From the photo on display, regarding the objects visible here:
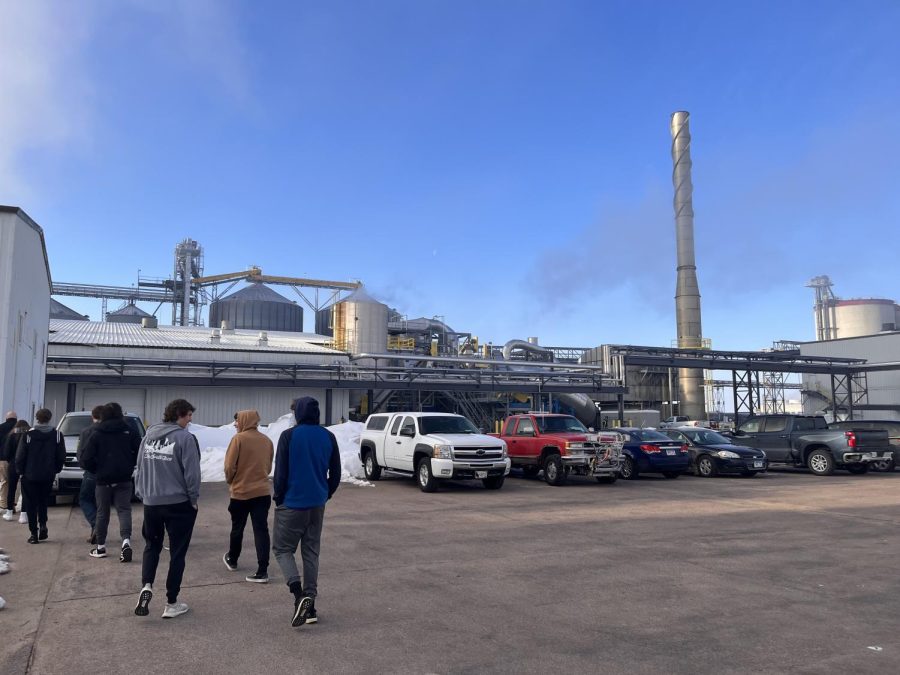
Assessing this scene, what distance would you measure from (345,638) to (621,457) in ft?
44.3

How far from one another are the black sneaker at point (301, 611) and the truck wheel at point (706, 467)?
17069mm

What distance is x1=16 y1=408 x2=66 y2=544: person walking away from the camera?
913 centimetres

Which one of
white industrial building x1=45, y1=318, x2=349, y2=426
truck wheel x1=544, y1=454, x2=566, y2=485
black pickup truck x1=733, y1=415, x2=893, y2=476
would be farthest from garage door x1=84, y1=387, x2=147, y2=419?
black pickup truck x1=733, y1=415, x2=893, y2=476

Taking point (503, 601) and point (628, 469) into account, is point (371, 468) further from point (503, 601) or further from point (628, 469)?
point (503, 601)

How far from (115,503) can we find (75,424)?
784cm

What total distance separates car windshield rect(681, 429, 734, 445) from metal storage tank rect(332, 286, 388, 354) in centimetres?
1956

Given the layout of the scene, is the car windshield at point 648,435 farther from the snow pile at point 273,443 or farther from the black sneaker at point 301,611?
the black sneaker at point 301,611

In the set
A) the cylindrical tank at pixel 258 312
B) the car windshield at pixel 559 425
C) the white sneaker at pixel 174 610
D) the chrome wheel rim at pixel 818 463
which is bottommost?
the white sneaker at pixel 174 610

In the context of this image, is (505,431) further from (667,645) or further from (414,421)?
(667,645)

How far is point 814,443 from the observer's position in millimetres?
20703

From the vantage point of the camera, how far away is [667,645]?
16.9 ft

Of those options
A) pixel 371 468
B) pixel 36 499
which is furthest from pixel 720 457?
pixel 36 499

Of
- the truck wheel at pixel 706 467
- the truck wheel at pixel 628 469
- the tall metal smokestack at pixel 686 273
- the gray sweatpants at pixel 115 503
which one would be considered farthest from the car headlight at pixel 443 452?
the tall metal smokestack at pixel 686 273

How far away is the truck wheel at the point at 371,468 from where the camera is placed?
61.1 ft
